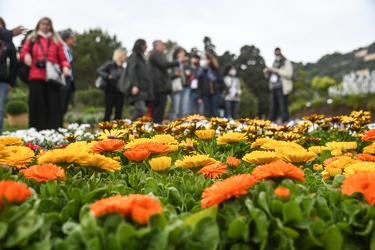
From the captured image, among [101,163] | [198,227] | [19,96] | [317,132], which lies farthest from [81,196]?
[19,96]

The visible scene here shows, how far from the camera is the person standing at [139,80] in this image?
21.4 feet

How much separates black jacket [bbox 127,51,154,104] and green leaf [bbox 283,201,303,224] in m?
5.75

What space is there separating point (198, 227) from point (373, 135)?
123cm

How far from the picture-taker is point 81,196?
106 centimetres

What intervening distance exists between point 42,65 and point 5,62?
0.43m

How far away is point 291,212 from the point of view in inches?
35.0

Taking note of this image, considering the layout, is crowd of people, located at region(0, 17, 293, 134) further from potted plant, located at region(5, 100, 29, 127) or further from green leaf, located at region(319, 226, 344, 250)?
potted plant, located at region(5, 100, 29, 127)

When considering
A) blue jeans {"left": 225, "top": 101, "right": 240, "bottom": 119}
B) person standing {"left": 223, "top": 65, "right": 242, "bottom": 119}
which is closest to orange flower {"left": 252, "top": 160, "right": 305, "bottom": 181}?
person standing {"left": 223, "top": 65, "right": 242, "bottom": 119}

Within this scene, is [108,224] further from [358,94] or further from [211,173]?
[358,94]

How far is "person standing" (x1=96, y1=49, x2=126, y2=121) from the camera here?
765cm

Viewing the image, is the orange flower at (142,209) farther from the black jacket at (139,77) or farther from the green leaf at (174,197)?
the black jacket at (139,77)

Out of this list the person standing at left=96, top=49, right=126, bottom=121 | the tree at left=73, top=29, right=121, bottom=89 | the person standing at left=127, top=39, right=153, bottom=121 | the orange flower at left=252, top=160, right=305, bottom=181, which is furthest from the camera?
the tree at left=73, top=29, right=121, bottom=89

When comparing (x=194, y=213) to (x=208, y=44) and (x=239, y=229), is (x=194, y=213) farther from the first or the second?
(x=208, y=44)

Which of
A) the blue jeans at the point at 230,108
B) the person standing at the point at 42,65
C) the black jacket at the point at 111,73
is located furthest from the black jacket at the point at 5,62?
the blue jeans at the point at 230,108
